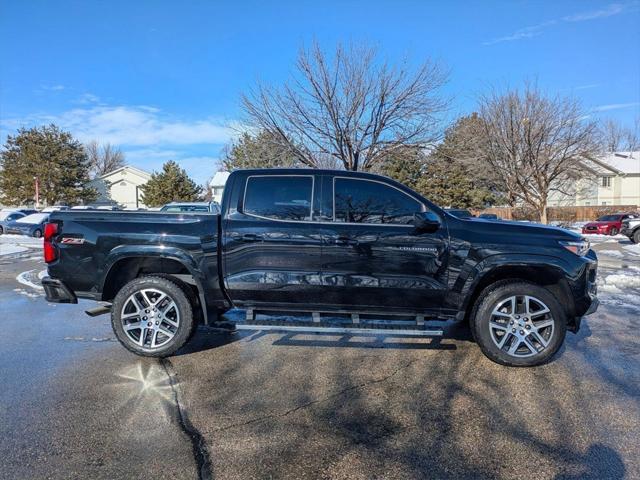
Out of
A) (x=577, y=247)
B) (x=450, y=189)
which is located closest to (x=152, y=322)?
(x=577, y=247)

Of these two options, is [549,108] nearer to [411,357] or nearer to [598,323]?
[598,323]

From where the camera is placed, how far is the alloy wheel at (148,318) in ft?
15.3

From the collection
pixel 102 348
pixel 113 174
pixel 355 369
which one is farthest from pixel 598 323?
pixel 113 174

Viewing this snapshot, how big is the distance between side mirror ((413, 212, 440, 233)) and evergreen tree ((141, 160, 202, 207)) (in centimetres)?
3855

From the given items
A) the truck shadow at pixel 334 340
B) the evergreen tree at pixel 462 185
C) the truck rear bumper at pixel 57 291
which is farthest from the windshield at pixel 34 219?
the truck shadow at pixel 334 340

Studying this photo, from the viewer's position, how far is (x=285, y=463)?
283cm

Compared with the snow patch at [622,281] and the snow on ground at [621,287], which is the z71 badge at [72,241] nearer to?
the snow on ground at [621,287]

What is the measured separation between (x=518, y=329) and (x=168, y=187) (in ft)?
131

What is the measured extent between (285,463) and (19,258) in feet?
50.9

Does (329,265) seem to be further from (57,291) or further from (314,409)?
(57,291)

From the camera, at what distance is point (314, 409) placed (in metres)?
3.57

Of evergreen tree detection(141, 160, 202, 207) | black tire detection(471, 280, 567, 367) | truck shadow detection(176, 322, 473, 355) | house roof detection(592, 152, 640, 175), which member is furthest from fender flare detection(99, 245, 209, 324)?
house roof detection(592, 152, 640, 175)

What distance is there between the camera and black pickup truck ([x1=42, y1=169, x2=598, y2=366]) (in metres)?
4.45

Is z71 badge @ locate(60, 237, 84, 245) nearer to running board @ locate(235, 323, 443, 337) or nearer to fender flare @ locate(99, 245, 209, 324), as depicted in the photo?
fender flare @ locate(99, 245, 209, 324)
